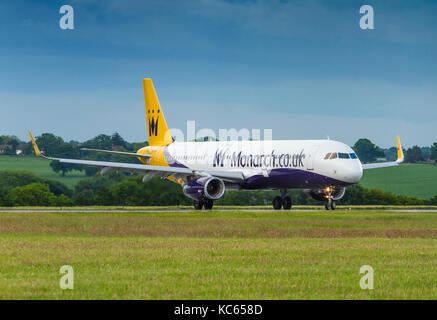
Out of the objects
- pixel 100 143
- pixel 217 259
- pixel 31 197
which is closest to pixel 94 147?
pixel 100 143

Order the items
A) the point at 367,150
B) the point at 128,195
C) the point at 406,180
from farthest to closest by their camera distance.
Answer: the point at 367,150
the point at 406,180
the point at 128,195

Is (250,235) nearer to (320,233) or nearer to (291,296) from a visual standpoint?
(320,233)

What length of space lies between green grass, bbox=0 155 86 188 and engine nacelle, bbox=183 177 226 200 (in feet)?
195

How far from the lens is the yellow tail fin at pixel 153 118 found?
213 feet

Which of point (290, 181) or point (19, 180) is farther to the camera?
point (19, 180)

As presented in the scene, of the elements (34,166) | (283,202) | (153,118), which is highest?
(153,118)

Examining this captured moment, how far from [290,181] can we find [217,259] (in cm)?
3014

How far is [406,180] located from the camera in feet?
389

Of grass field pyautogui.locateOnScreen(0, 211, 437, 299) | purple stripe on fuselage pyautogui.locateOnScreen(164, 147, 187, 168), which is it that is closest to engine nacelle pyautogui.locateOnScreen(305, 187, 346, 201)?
purple stripe on fuselage pyautogui.locateOnScreen(164, 147, 187, 168)

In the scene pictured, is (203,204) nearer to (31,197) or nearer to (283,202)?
(283,202)

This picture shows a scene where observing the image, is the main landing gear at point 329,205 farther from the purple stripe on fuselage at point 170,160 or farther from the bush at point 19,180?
the bush at point 19,180

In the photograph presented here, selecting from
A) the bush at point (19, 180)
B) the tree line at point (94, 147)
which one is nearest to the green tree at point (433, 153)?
the tree line at point (94, 147)

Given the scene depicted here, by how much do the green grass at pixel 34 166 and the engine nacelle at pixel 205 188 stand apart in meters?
59.4

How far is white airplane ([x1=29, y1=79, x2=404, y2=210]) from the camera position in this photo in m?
47.9
